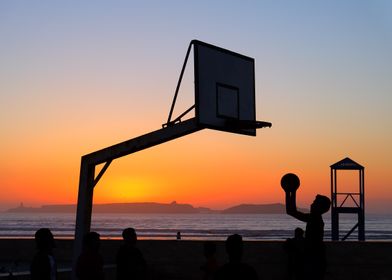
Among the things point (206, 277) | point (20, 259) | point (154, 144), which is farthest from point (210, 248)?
point (20, 259)

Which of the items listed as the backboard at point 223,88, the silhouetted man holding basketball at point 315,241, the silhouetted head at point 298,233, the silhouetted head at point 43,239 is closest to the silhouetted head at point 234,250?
the silhouetted man holding basketball at point 315,241

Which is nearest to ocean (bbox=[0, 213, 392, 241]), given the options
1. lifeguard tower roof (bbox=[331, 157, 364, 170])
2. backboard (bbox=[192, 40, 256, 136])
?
lifeguard tower roof (bbox=[331, 157, 364, 170])

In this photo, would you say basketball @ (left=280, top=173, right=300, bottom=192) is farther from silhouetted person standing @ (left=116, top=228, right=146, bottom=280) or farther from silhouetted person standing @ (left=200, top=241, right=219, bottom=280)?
silhouetted person standing @ (left=200, top=241, right=219, bottom=280)

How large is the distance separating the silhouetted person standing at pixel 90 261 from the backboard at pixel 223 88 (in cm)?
469

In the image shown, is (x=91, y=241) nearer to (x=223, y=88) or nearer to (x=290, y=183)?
(x=290, y=183)

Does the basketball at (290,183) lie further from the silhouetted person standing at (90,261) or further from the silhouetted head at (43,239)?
the silhouetted person standing at (90,261)

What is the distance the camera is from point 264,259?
18.7 meters

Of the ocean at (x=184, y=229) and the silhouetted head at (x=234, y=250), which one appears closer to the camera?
the silhouetted head at (x=234, y=250)

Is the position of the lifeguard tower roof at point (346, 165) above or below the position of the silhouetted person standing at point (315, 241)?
above

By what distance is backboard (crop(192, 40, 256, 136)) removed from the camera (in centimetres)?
1289

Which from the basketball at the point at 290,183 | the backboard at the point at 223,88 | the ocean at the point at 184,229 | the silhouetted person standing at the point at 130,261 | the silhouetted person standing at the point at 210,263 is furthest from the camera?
the ocean at the point at 184,229

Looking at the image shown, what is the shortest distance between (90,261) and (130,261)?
1.64ft

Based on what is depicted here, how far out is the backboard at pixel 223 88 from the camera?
1289cm

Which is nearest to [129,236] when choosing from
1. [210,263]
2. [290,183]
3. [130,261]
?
[130,261]
